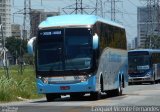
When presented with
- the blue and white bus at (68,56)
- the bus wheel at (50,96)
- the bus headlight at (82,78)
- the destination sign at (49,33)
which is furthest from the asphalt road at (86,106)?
the destination sign at (49,33)

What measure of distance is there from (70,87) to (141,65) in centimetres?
3012

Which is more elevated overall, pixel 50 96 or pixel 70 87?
pixel 70 87

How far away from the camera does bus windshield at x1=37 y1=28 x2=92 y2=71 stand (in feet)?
82.0

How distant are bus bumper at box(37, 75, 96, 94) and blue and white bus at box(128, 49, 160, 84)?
2850 cm

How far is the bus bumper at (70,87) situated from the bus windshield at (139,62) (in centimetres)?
2896

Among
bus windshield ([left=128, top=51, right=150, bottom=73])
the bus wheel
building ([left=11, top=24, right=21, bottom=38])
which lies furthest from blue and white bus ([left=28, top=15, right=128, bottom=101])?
building ([left=11, top=24, right=21, bottom=38])

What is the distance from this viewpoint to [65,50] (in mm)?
Result: 25078

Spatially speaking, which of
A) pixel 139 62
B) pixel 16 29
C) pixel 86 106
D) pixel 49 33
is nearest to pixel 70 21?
pixel 49 33

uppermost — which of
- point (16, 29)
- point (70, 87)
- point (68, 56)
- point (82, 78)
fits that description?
point (68, 56)

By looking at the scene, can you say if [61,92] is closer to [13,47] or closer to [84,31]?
[84,31]

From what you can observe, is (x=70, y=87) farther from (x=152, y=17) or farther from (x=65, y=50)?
(x=152, y=17)

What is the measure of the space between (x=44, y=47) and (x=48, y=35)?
1.82ft

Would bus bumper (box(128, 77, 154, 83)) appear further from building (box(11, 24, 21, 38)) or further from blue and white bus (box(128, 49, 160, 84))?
building (box(11, 24, 21, 38))

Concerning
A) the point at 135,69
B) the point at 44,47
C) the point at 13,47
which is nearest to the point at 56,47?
the point at 44,47
